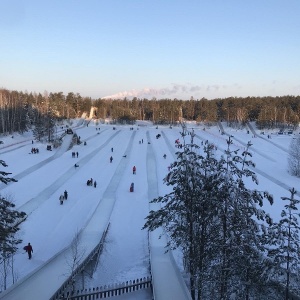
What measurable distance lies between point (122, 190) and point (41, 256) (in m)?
14.9

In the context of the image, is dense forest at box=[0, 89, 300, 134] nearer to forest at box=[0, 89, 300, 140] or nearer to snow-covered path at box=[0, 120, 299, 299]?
forest at box=[0, 89, 300, 140]

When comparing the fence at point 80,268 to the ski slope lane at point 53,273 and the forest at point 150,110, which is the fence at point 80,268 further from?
the forest at point 150,110

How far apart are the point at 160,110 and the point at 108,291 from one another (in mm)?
114171

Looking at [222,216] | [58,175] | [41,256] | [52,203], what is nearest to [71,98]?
[58,175]

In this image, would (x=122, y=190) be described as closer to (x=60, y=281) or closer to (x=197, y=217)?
(x=60, y=281)

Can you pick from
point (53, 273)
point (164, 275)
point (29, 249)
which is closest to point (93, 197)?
point (29, 249)

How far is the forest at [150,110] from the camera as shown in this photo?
8694cm

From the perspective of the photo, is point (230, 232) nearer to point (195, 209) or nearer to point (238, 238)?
point (238, 238)

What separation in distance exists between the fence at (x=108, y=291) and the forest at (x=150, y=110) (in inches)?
2633

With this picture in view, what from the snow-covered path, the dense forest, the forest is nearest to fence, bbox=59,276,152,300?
the snow-covered path

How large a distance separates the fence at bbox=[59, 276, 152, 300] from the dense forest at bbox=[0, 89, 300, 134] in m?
71.4

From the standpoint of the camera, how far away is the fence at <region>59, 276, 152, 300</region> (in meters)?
13.5

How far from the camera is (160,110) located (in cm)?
12644

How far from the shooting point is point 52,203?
92.1 ft
